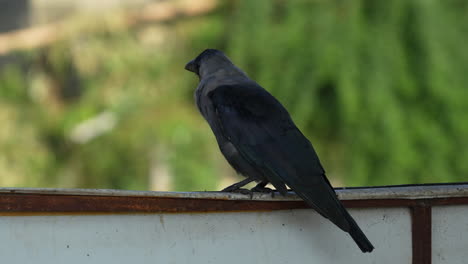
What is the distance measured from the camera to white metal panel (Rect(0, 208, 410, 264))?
5.67ft

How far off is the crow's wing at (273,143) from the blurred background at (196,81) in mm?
3812

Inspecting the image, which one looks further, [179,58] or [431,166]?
[179,58]

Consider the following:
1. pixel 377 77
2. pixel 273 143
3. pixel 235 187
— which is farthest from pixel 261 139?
pixel 377 77

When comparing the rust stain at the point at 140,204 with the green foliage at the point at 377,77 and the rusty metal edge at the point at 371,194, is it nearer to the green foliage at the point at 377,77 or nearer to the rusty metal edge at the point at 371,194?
the rusty metal edge at the point at 371,194

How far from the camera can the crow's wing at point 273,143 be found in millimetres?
2121

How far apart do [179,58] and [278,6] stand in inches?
52.0

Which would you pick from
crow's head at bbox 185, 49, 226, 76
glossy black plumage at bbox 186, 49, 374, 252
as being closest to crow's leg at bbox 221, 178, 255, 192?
glossy black plumage at bbox 186, 49, 374, 252

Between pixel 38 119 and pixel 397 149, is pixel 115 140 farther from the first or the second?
pixel 397 149

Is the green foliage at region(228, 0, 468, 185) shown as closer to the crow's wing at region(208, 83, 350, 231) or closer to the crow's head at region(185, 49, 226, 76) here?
the crow's head at region(185, 49, 226, 76)

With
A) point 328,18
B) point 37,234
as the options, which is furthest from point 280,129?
point 328,18

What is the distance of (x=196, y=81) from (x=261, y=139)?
5.64 metres

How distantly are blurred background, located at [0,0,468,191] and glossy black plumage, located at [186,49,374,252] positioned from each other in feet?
12.1

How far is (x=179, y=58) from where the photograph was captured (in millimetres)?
8234

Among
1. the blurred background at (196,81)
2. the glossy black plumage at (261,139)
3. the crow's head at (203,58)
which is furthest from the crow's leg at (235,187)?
the blurred background at (196,81)
